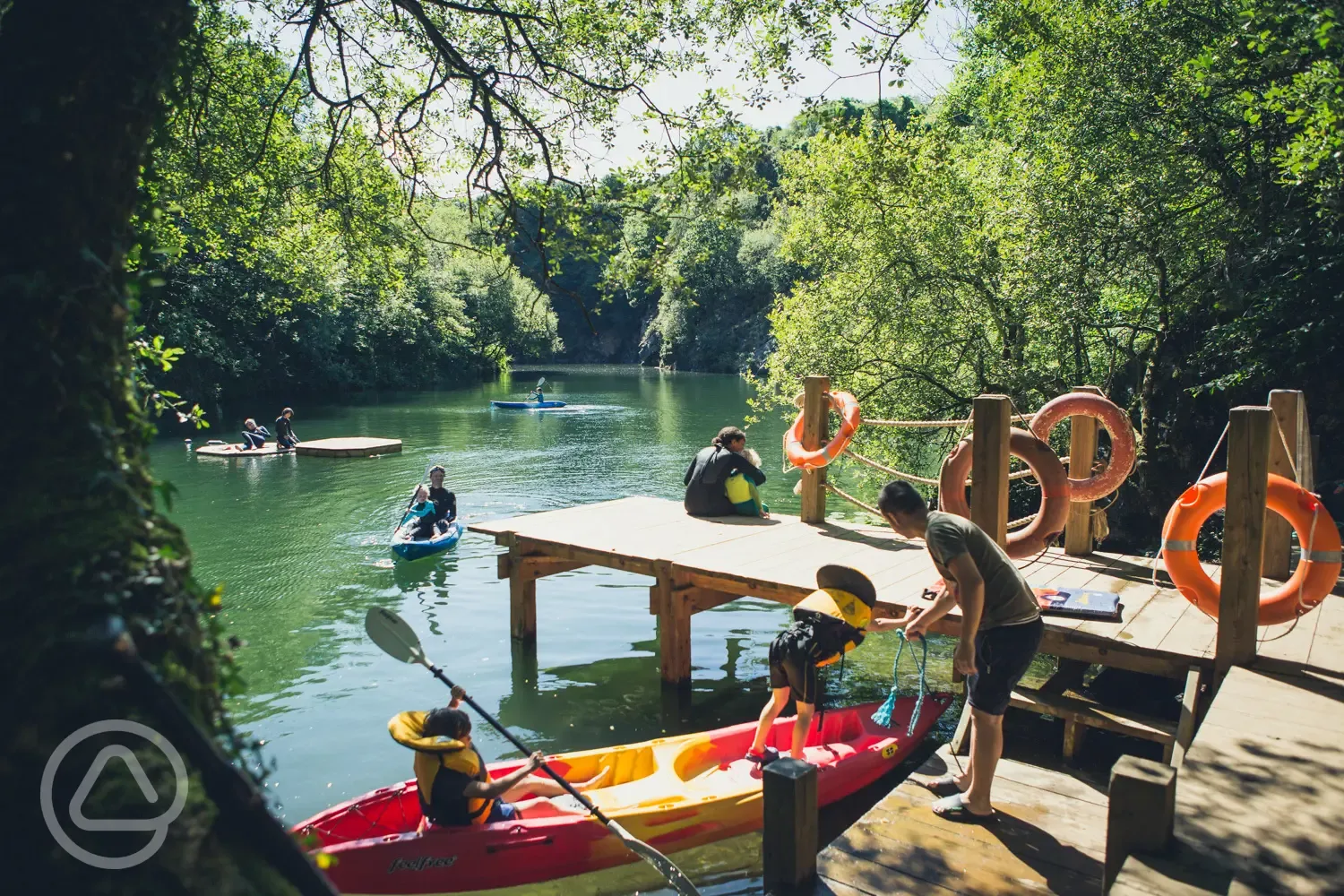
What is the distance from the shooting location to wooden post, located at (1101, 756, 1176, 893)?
2.97 metres

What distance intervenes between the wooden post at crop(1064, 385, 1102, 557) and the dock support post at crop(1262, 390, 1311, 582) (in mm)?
1393

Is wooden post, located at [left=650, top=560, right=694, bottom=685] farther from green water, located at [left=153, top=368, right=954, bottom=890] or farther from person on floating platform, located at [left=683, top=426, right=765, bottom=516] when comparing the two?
person on floating platform, located at [left=683, top=426, right=765, bottom=516]

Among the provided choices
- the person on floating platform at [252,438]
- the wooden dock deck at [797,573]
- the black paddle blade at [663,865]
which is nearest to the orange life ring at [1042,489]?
the wooden dock deck at [797,573]

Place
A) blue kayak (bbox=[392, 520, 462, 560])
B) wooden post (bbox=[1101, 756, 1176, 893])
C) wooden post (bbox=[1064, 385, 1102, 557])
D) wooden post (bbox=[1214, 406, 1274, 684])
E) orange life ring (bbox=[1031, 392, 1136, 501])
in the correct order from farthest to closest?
blue kayak (bbox=[392, 520, 462, 560]) → wooden post (bbox=[1064, 385, 1102, 557]) → orange life ring (bbox=[1031, 392, 1136, 501]) → wooden post (bbox=[1214, 406, 1274, 684]) → wooden post (bbox=[1101, 756, 1176, 893])

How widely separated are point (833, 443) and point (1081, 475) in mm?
2184

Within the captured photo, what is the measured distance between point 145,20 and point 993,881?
407cm

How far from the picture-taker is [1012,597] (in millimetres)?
4125

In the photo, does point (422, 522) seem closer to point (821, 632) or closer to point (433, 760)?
point (433, 760)

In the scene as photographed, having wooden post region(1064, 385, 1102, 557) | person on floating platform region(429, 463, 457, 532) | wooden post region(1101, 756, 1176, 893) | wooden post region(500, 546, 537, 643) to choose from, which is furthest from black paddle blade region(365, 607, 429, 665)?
person on floating platform region(429, 463, 457, 532)

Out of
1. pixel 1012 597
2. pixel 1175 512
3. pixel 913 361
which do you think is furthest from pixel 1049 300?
pixel 1012 597

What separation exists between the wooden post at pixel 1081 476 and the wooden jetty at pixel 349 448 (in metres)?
18.5

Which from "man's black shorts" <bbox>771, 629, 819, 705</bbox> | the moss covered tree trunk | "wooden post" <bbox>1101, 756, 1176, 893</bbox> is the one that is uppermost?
the moss covered tree trunk

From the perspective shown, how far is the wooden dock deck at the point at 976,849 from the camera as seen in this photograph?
379 centimetres

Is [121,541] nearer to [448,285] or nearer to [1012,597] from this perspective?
[1012,597]
